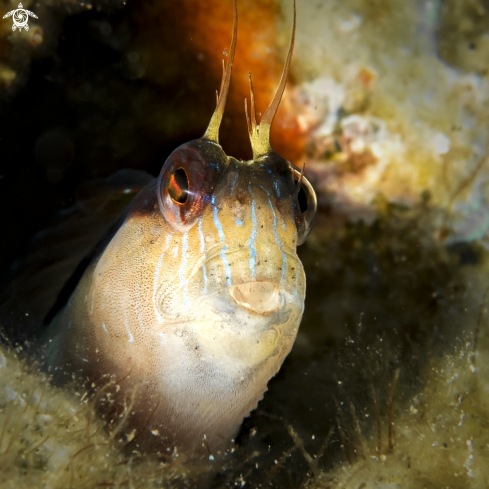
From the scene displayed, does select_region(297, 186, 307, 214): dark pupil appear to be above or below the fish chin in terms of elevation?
above

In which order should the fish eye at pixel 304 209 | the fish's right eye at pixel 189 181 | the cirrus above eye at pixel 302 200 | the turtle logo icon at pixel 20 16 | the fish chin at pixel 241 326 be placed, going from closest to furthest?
the fish chin at pixel 241 326 < the fish's right eye at pixel 189 181 < the fish eye at pixel 304 209 < the cirrus above eye at pixel 302 200 < the turtle logo icon at pixel 20 16

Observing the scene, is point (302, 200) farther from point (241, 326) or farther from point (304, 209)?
point (241, 326)

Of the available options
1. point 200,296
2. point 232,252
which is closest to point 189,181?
point 232,252

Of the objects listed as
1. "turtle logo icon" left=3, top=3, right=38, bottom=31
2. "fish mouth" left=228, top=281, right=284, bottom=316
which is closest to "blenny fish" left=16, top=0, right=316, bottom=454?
"fish mouth" left=228, top=281, right=284, bottom=316

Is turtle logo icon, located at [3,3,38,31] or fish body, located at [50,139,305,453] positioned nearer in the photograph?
fish body, located at [50,139,305,453]

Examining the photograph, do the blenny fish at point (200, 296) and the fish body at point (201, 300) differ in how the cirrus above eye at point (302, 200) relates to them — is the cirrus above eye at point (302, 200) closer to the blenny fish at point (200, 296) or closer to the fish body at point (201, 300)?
the blenny fish at point (200, 296)

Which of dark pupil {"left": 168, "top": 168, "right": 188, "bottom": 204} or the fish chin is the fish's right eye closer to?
dark pupil {"left": 168, "top": 168, "right": 188, "bottom": 204}

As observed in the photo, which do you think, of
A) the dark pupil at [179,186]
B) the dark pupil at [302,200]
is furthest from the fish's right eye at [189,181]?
the dark pupil at [302,200]
